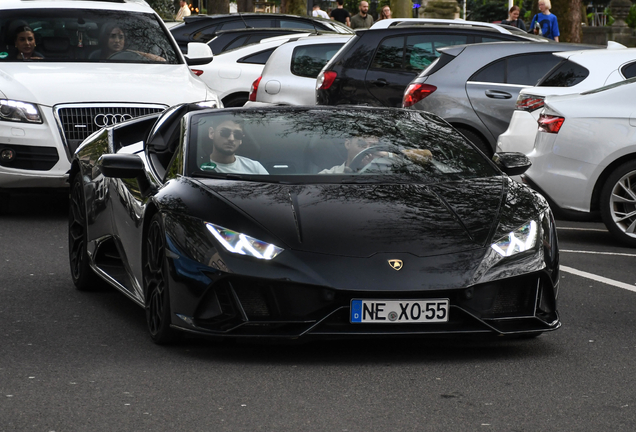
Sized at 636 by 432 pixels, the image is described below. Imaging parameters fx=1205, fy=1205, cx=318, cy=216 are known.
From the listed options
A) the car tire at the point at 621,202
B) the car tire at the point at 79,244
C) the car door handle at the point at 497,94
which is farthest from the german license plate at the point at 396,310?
the car door handle at the point at 497,94

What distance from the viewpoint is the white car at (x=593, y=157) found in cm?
998

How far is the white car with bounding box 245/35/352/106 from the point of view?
16.7m

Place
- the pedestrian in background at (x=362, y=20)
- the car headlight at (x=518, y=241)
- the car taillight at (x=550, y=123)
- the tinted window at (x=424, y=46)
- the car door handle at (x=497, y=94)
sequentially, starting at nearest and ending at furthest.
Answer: the car headlight at (x=518, y=241), the car taillight at (x=550, y=123), the car door handle at (x=497, y=94), the tinted window at (x=424, y=46), the pedestrian in background at (x=362, y=20)

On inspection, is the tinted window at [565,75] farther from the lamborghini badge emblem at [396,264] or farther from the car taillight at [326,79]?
the lamborghini badge emblem at [396,264]

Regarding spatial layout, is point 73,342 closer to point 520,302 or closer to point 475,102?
point 520,302

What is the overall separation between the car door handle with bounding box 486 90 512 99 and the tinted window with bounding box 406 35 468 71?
6.34 ft

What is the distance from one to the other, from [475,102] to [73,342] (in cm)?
794

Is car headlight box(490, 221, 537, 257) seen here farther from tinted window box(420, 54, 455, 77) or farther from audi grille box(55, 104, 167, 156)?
tinted window box(420, 54, 455, 77)

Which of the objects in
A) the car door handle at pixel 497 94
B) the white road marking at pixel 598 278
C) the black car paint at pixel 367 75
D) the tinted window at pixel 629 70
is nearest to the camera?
the white road marking at pixel 598 278

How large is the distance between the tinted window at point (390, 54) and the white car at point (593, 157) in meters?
4.91

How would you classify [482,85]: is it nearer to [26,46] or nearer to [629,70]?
[629,70]

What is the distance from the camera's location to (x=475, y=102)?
43.5 ft

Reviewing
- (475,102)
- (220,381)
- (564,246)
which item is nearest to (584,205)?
(564,246)

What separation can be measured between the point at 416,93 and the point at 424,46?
1.96 metres
